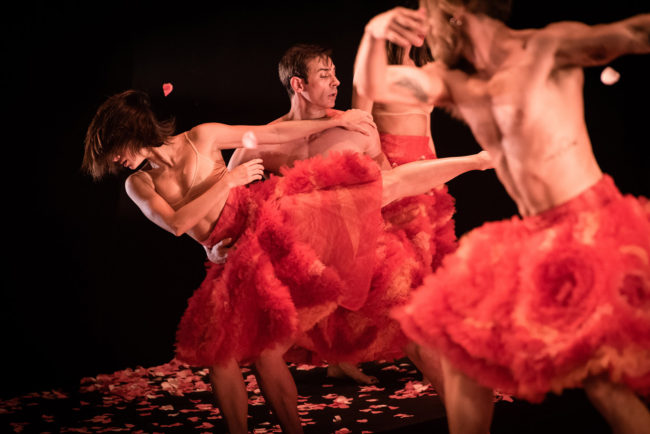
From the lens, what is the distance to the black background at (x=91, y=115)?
3.61 m

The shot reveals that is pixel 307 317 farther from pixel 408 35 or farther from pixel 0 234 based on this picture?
pixel 0 234

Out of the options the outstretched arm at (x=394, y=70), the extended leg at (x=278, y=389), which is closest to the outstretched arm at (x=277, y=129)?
the extended leg at (x=278, y=389)

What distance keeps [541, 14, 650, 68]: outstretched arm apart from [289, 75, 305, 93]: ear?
1.39 meters

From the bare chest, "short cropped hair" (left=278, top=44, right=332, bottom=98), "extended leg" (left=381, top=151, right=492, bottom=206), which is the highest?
"short cropped hair" (left=278, top=44, right=332, bottom=98)

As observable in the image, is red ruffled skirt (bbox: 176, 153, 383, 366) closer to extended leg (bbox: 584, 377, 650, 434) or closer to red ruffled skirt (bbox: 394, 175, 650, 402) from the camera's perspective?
red ruffled skirt (bbox: 394, 175, 650, 402)

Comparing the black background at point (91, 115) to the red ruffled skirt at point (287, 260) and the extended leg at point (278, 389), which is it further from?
the extended leg at point (278, 389)

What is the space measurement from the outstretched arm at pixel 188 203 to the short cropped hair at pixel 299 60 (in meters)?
0.49

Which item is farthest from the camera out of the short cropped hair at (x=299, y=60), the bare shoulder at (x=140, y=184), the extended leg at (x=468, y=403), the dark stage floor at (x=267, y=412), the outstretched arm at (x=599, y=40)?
the short cropped hair at (x=299, y=60)

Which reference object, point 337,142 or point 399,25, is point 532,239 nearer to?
point 399,25

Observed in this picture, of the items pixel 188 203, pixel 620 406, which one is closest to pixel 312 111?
pixel 188 203

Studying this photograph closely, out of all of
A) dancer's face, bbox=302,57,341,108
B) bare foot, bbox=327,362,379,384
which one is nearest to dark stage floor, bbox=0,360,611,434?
bare foot, bbox=327,362,379,384

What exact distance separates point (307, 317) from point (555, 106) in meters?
1.15

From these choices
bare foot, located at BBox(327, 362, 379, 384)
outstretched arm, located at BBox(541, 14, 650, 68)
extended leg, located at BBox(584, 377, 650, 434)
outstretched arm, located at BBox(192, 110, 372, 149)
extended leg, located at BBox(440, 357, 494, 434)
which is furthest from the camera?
bare foot, located at BBox(327, 362, 379, 384)

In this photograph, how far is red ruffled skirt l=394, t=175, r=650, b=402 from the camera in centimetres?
148
